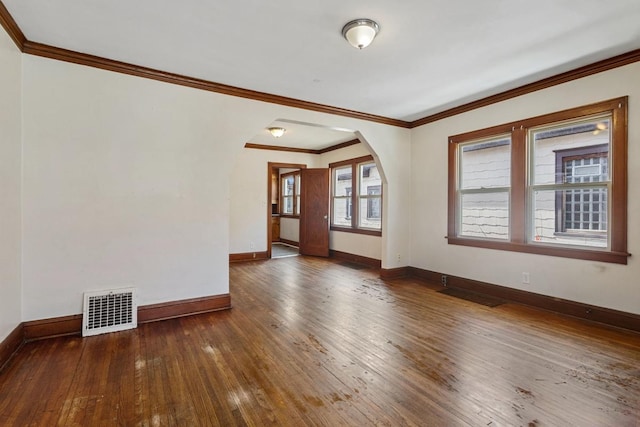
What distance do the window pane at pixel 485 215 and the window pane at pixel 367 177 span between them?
202 cm

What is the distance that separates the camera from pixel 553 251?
12.0 feet

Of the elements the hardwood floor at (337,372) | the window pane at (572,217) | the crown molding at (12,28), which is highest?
the crown molding at (12,28)

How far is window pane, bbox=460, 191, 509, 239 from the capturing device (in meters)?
4.25

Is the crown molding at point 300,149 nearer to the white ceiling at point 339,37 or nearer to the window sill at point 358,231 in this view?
the window sill at point 358,231

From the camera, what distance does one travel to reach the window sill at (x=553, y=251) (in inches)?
125

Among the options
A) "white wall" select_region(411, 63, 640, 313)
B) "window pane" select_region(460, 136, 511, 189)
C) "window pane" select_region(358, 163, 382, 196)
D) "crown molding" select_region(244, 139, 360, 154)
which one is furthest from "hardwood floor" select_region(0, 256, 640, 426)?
"crown molding" select_region(244, 139, 360, 154)

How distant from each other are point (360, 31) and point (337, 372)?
8.67 ft

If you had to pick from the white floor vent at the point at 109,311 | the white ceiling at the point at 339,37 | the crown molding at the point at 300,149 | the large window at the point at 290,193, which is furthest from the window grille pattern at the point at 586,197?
the large window at the point at 290,193

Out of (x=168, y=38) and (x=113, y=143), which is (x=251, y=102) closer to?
(x=168, y=38)

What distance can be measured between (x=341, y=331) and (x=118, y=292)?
7.42ft

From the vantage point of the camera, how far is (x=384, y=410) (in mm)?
1892

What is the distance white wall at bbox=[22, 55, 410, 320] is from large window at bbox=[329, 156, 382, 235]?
122 inches

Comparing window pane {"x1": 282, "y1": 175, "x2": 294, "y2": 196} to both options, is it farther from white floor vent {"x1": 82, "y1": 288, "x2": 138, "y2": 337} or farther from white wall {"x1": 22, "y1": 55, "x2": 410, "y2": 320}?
white floor vent {"x1": 82, "y1": 288, "x2": 138, "y2": 337}

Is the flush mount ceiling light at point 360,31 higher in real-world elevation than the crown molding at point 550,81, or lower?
lower
